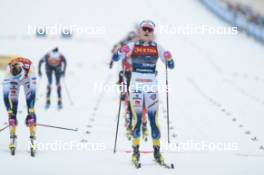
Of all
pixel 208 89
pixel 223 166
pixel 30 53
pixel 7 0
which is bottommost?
pixel 223 166

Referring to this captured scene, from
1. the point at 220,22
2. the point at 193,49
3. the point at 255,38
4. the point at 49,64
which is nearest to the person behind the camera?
the point at 49,64

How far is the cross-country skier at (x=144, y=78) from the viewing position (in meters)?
8.90

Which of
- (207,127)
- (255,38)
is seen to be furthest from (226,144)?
(255,38)

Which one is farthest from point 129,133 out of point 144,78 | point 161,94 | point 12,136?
point 161,94

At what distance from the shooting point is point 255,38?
97.2 feet

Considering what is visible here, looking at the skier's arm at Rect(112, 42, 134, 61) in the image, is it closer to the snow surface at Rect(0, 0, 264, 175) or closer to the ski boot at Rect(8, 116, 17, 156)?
the snow surface at Rect(0, 0, 264, 175)

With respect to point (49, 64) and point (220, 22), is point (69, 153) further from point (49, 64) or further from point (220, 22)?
point (220, 22)

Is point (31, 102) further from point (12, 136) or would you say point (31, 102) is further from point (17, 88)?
point (12, 136)

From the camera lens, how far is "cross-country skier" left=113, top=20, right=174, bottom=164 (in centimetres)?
890

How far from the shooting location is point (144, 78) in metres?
8.94

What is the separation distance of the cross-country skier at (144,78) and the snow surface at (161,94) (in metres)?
0.59

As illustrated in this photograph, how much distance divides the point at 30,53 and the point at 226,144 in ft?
56.4

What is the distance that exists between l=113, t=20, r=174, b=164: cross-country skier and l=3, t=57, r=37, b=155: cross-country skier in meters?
1.93

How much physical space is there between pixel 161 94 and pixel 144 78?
8.83 meters
